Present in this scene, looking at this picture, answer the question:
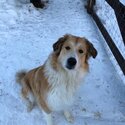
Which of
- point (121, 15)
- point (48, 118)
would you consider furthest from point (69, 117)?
point (121, 15)

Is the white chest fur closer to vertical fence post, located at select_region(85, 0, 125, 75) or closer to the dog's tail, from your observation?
the dog's tail

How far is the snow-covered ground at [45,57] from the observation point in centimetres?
427

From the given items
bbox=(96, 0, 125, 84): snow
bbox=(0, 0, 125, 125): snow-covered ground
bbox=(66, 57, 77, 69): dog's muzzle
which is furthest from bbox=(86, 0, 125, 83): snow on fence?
bbox=(66, 57, 77, 69): dog's muzzle

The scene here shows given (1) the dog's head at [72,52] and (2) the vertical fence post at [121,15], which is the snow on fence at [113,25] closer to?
(2) the vertical fence post at [121,15]

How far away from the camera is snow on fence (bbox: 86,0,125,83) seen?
492cm

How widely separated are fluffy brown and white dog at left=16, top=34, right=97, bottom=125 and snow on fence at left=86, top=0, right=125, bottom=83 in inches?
52.9

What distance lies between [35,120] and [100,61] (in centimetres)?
203

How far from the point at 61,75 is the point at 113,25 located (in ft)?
11.3

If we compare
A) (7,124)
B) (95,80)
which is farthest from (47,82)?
(95,80)

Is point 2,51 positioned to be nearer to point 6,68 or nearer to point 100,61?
point 6,68

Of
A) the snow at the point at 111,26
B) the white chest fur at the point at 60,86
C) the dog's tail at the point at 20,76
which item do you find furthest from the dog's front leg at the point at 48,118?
the snow at the point at 111,26

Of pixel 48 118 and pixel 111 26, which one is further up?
pixel 48 118

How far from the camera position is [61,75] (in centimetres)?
372

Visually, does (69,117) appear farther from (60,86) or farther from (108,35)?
(108,35)
